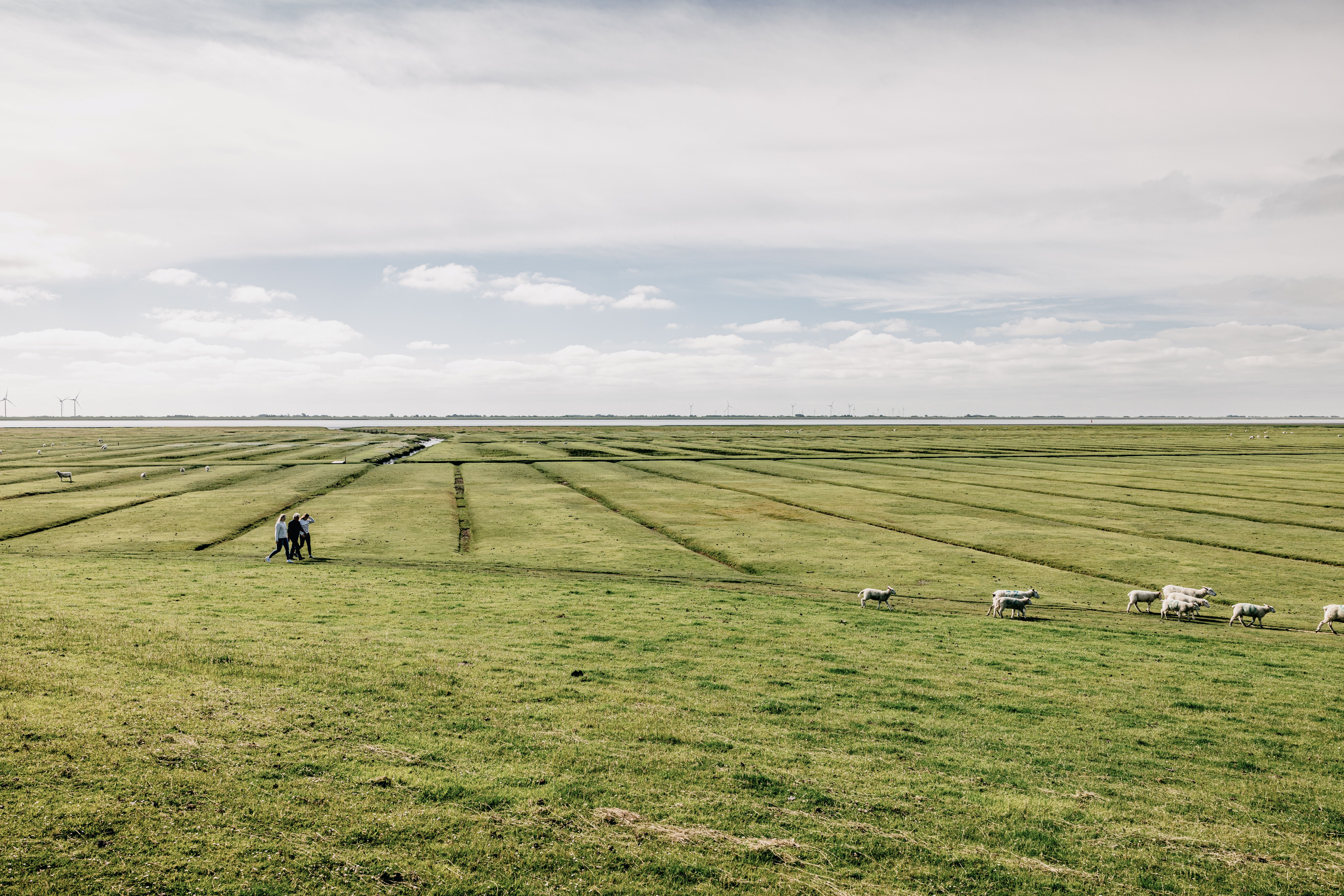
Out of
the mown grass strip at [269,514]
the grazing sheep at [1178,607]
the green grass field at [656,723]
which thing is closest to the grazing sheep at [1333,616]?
the green grass field at [656,723]

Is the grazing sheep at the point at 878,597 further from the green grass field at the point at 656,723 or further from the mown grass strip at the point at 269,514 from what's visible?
the mown grass strip at the point at 269,514

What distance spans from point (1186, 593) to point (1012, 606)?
8705 mm

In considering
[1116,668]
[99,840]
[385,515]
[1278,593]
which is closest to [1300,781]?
[1116,668]

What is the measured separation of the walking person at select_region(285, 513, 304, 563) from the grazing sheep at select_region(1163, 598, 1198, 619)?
4449 centimetres

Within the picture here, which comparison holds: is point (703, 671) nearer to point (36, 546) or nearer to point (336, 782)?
point (336, 782)

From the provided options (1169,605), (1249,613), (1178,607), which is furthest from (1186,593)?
(1249,613)

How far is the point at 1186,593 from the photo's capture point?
3369 centimetres

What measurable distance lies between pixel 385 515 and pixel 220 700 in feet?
153

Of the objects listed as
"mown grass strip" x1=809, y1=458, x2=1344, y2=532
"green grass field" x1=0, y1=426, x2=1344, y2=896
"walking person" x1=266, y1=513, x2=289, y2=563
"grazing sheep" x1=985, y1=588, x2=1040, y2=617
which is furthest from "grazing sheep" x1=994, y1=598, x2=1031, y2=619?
"mown grass strip" x1=809, y1=458, x2=1344, y2=532

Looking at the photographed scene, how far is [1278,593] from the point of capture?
36.6 m

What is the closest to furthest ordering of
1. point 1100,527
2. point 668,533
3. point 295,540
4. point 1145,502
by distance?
point 295,540, point 668,533, point 1100,527, point 1145,502

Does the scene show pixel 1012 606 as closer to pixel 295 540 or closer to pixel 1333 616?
pixel 1333 616

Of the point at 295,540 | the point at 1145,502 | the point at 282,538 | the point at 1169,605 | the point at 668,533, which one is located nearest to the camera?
the point at 1169,605

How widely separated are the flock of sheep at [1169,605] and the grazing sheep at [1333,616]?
0.02 metres
